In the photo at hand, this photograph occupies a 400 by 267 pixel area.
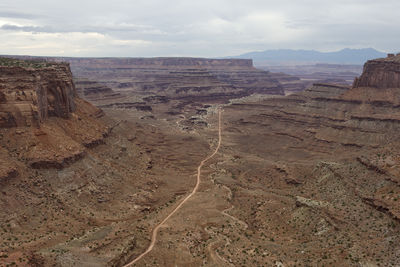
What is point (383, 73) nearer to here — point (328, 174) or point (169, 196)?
point (328, 174)

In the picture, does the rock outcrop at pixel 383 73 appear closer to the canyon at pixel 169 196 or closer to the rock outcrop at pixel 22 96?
the canyon at pixel 169 196

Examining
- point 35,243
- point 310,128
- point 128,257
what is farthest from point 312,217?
point 310,128

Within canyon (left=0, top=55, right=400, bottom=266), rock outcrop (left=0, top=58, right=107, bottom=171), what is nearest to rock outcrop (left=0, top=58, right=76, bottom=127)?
rock outcrop (left=0, top=58, right=107, bottom=171)

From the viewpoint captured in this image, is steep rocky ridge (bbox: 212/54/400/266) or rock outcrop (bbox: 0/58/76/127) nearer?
steep rocky ridge (bbox: 212/54/400/266)

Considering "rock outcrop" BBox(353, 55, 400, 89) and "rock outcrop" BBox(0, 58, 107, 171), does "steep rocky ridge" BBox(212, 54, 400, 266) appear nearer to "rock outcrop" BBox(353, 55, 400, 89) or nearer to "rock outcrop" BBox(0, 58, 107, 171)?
"rock outcrop" BBox(353, 55, 400, 89)

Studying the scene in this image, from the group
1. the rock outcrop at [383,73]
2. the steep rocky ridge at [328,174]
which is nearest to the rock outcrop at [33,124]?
the steep rocky ridge at [328,174]

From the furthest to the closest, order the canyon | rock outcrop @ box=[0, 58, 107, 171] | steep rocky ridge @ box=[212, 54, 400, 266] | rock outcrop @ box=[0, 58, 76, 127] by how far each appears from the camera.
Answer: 1. rock outcrop @ box=[0, 58, 76, 127]
2. rock outcrop @ box=[0, 58, 107, 171]
3. steep rocky ridge @ box=[212, 54, 400, 266]
4. the canyon

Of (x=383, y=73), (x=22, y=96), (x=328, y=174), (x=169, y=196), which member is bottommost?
(x=169, y=196)

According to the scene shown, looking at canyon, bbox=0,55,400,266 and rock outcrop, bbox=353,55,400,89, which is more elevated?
rock outcrop, bbox=353,55,400,89

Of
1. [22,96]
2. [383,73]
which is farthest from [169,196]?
[383,73]

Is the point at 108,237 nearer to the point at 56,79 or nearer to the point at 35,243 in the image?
the point at 35,243

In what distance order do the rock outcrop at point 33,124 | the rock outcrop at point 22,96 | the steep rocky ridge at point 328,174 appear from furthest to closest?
1. the rock outcrop at point 22,96
2. the rock outcrop at point 33,124
3. the steep rocky ridge at point 328,174
